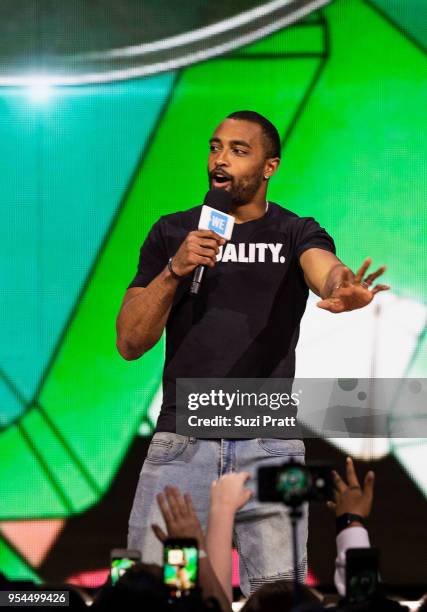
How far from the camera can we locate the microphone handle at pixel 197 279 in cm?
274

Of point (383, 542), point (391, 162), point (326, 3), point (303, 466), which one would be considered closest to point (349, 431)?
point (383, 542)

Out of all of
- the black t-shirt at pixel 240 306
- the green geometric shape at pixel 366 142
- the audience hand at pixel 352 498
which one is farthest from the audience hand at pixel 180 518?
the green geometric shape at pixel 366 142

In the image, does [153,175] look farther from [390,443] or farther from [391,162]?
[390,443]

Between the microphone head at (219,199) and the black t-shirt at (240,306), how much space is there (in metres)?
0.16

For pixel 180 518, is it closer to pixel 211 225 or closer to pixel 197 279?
pixel 197 279

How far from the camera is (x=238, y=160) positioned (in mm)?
3090

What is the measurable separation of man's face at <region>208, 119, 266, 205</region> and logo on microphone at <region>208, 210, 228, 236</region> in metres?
0.27

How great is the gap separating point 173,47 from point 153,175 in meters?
0.53

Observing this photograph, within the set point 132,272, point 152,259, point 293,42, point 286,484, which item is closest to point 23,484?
point 132,272

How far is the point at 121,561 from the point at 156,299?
2.54 feet

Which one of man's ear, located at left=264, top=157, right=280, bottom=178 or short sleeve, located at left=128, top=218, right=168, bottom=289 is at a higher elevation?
man's ear, located at left=264, top=157, right=280, bottom=178

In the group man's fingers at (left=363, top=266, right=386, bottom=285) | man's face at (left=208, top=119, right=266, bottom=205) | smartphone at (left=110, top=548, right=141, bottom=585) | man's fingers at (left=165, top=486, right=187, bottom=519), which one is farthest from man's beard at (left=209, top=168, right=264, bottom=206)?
smartphone at (left=110, top=548, right=141, bottom=585)

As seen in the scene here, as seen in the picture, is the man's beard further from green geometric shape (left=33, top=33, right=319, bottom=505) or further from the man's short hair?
green geometric shape (left=33, top=33, right=319, bottom=505)

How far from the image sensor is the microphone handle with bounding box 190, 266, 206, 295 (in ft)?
9.00
